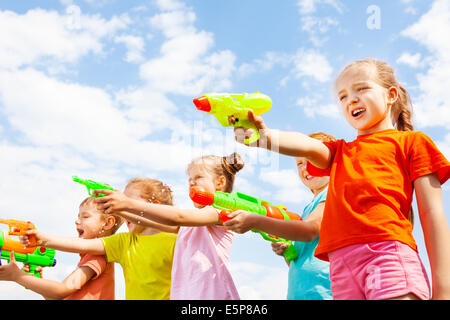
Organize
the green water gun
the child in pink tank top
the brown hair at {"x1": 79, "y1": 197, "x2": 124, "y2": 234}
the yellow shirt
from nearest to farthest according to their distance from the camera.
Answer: the child in pink tank top
the yellow shirt
the green water gun
the brown hair at {"x1": 79, "y1": 197, "x2": 124, "y2": 234}

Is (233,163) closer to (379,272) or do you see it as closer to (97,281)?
(97,281)

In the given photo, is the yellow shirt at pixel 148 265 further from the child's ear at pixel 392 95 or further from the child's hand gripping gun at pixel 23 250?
the child's ear at pixel 392 95

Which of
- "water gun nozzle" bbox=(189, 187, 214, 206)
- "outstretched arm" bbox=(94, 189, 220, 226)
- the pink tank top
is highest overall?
"water gun nozzle" bbox=(189, 187, 214, 206)

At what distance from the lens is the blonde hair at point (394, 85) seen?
Result: 2049 mm

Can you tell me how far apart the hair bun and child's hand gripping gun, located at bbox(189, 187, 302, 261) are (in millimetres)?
474

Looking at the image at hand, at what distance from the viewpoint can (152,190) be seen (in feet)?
10.8

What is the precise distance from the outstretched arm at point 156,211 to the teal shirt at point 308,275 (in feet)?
1.68

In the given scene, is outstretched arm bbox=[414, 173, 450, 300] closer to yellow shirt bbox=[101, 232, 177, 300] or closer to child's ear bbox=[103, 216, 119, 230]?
yellow shirt bbox=[101, 232, 177, 300]

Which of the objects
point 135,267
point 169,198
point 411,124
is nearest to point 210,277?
point 135,267

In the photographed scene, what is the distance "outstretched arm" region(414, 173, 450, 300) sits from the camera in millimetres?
1628

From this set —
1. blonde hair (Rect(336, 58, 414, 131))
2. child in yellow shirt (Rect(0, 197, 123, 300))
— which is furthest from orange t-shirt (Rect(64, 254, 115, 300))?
blonde hair (Rect(336, 58, 414, 131))

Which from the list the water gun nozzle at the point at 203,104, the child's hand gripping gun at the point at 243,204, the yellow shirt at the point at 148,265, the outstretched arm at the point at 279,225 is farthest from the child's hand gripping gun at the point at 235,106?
the yellow shirt at the point at 148,265

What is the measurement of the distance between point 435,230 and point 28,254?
2885 millimetres

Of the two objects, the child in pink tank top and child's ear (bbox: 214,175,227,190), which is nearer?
the child in pink tank top
